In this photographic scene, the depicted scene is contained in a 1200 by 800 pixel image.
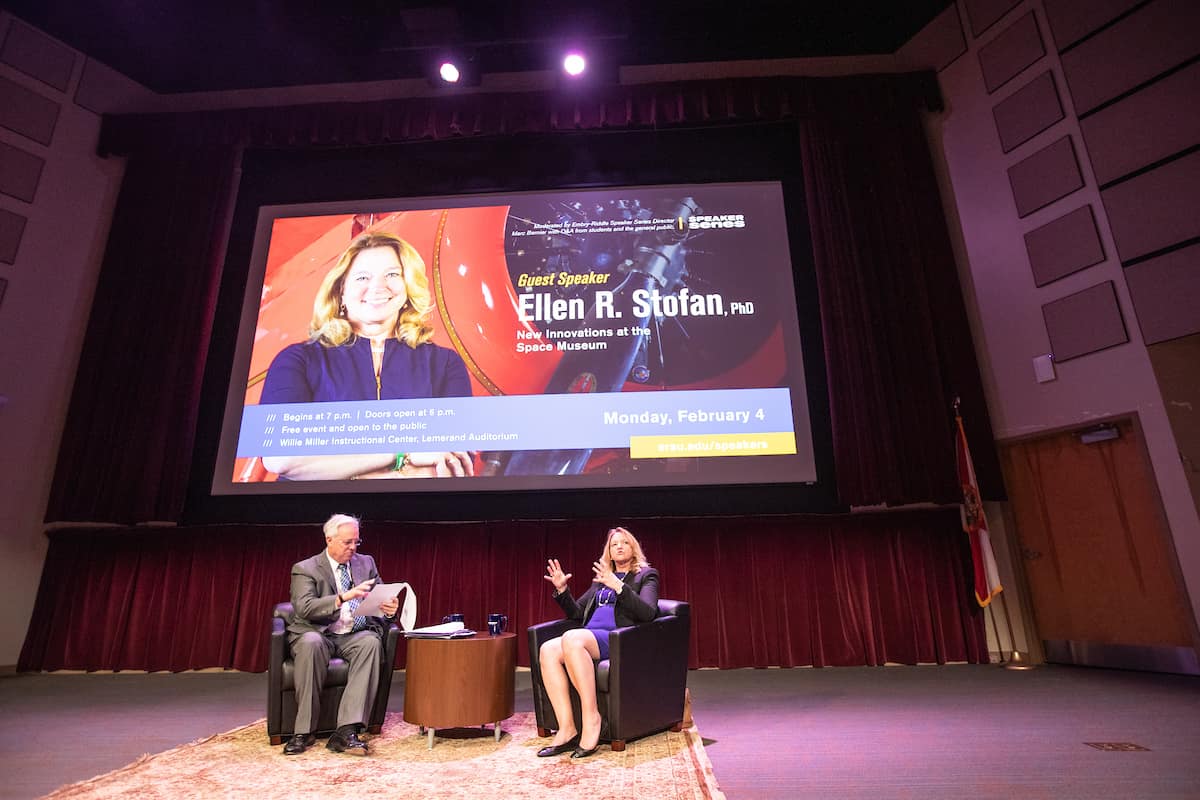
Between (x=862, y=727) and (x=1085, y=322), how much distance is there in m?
3.34

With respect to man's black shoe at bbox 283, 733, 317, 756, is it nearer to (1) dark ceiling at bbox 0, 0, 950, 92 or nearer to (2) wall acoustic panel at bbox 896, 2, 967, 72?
(1) dark ceiling at bbox 0, 0, 950, 92

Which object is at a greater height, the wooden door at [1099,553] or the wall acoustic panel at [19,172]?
the wall acoustic panel at [19,172]

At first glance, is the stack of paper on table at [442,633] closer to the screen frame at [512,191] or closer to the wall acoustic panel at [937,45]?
the screen frame at [512,191]

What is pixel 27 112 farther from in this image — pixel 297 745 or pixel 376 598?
pixel 297 745

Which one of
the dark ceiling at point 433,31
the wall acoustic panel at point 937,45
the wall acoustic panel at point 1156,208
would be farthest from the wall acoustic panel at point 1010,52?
the wall acoustic panel at point 1156,208

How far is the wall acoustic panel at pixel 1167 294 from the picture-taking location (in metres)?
3.84

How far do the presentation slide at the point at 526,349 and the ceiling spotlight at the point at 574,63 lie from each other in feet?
3.40

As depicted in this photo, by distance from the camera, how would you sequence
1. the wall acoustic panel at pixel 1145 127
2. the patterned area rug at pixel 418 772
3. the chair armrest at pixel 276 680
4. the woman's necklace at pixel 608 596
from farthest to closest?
the wall acoustic panel at pixel 1145 127, the woman's necklace at pixel 608 596, the chair armrest at pixel 276 680, the patterned area rug at pixel 418 772

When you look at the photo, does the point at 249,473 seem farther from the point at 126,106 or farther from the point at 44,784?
the point at 126,106

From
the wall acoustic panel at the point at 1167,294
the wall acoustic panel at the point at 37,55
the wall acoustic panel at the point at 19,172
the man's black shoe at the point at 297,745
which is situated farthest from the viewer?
the wall acoustic panel at the point at 37,55

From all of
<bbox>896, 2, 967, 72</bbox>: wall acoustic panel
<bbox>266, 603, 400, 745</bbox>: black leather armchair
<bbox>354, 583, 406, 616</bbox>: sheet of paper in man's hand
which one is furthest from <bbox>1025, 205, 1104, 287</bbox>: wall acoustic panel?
<bbox>266, 603, 400, 745</bbox>: black leather armchair

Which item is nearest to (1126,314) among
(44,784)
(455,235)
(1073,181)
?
(1073,181)

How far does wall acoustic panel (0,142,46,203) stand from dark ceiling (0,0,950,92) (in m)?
1.20

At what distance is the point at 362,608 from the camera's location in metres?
2.84
